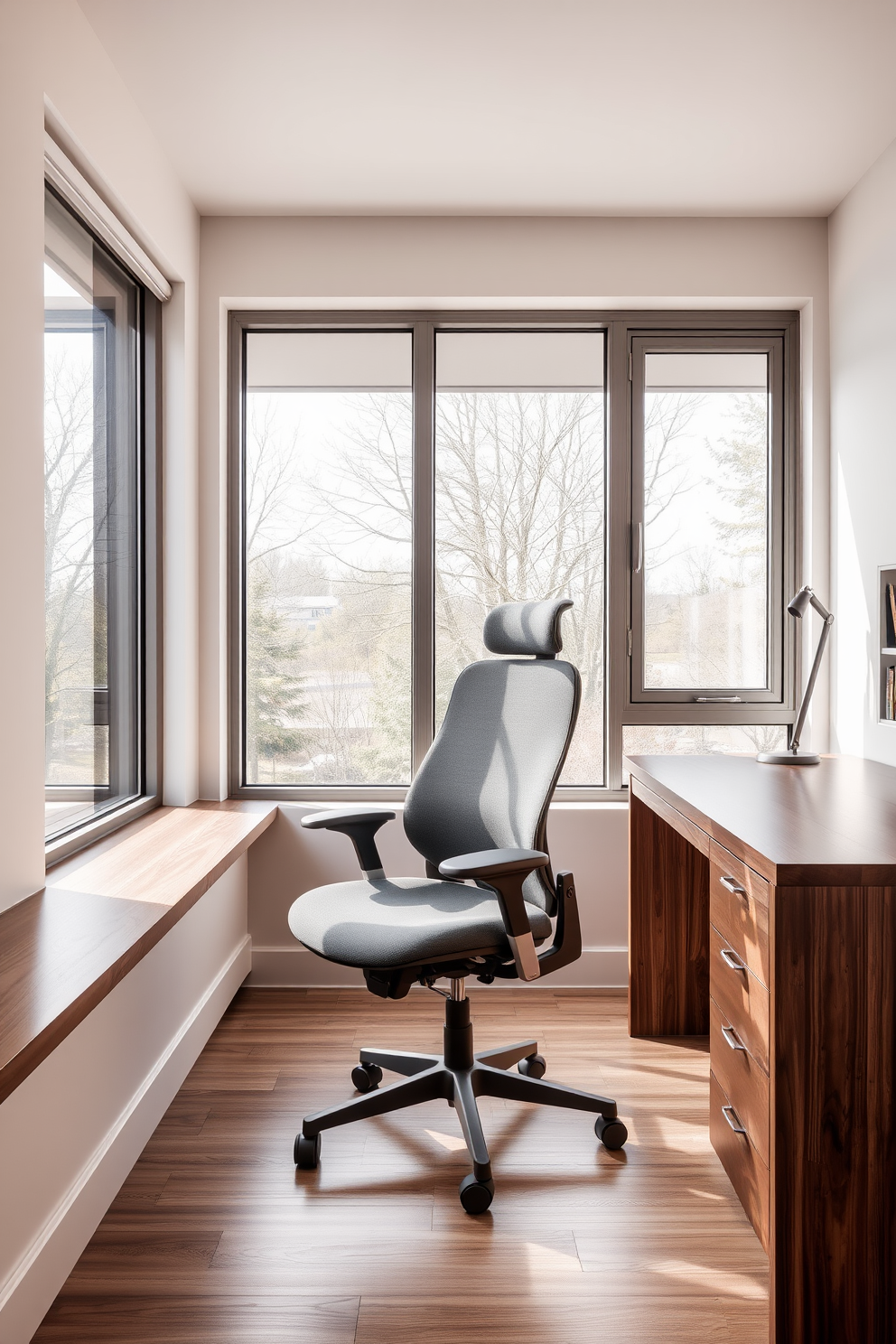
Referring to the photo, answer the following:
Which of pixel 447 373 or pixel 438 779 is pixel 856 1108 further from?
pixel 447 373

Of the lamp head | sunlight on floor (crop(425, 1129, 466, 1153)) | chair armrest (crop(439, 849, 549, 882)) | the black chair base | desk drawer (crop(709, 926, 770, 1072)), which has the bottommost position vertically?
sunlight on floor (crop(425, 1129, 466, 1153))

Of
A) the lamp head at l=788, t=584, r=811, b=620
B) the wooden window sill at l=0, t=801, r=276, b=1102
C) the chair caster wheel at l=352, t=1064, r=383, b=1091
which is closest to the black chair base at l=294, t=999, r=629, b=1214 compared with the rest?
the chair caster wheel at l=352, t=1064, r=383, b=1091

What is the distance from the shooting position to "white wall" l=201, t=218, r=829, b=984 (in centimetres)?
305

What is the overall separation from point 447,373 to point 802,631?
1.59 m

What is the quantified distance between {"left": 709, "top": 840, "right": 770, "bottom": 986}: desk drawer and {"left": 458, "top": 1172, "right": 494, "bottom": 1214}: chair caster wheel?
721 mm

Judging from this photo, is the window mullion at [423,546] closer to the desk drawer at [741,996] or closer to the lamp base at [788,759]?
the lamp base at [788,759]

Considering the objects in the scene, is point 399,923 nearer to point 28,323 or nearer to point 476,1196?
point 476,1196

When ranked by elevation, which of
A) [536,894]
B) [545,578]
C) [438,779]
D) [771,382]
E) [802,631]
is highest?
[771,382]

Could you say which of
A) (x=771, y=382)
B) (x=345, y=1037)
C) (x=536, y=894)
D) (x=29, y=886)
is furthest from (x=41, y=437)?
(x=771, y=382)

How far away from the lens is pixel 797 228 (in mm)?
3076

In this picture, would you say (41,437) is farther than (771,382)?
No

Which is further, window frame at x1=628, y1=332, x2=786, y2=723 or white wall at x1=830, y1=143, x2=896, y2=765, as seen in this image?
window frame at x1=628, y1=332, x2=786, y2=723

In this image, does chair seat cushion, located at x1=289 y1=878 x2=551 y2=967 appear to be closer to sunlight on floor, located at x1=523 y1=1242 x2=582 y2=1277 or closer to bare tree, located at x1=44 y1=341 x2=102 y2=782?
sunlight on floor, located at x1=523 y1=1242 x2=582 y2=1277

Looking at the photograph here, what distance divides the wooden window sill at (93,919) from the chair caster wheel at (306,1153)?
608mm
